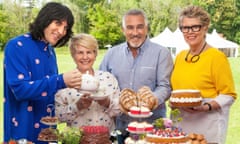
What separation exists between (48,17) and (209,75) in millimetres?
675

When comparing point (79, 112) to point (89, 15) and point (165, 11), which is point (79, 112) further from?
point (165, 11)

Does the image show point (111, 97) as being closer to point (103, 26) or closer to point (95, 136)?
point (95, 136)

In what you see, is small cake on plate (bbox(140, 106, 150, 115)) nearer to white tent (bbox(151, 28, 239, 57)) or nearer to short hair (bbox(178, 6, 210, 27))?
short hair (bbox(178, 6, 210, 27))

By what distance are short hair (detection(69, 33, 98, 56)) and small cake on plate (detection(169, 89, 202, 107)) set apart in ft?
1.22

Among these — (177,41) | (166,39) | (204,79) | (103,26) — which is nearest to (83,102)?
(204,79)

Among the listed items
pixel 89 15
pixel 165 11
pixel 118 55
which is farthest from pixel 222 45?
pixel 118 55

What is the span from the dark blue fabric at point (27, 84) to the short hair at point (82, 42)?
0.28 feet

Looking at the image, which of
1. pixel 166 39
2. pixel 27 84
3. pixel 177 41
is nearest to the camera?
pixel 27 84

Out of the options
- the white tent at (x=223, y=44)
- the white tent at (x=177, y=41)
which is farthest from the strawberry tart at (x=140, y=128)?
the white tent at (x=223, y=44)

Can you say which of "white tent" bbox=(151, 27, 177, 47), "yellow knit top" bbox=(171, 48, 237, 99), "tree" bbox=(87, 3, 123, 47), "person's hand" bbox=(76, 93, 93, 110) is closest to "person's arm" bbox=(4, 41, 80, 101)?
"person's hand" bbox=(76, 93, 93, 110)

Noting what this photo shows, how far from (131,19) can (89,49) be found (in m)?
0.24

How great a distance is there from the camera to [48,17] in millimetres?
1759

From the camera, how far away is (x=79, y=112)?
6.33 ft

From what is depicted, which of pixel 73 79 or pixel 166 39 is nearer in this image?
pixel 73 79
